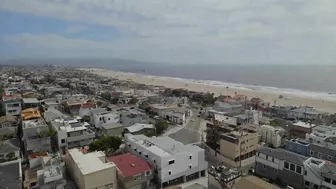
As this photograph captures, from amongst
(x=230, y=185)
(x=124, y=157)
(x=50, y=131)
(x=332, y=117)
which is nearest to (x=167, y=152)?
(x=124, y=157)

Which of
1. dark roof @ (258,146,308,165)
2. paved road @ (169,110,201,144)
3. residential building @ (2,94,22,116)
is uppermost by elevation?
residential building @ (2,94,22,116)

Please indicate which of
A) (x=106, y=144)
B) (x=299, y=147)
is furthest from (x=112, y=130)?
(x=299, y=147)

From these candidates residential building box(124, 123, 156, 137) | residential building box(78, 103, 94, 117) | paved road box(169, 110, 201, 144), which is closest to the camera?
residential building box(124, 123, 156, 137)

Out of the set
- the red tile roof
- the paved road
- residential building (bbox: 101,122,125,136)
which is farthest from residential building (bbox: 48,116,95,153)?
the paved road

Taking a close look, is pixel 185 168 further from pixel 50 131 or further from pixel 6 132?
pixel 6 132

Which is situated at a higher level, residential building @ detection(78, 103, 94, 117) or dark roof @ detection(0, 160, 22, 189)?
residential building @ detection(78, 103, 94, 117)

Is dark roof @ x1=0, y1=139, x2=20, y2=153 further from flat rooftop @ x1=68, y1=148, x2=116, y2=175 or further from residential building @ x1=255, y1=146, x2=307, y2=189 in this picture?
residential building @ x1=255, y1=146, x2=307, y2=189

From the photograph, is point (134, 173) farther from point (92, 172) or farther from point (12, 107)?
point (12, 107)
